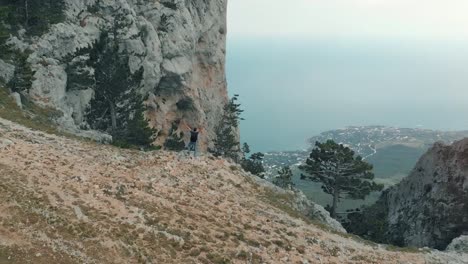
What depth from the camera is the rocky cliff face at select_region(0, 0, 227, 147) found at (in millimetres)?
55531

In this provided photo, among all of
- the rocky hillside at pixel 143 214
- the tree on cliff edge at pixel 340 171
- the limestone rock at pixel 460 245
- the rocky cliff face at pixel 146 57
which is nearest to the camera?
the rocky hillside at pixel 143 214

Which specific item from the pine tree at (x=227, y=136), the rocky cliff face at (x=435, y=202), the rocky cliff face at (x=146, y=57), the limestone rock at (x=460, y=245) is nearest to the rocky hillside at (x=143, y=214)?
the limestone rock at (x=460, y=245)

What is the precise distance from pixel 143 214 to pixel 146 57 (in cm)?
5598

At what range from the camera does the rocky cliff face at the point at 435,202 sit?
48594 millimetres

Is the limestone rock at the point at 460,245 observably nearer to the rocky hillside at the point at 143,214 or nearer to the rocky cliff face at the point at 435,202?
the rocky hillside at the point at 143,214

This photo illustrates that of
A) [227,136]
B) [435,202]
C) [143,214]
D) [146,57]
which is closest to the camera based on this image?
[143,214]

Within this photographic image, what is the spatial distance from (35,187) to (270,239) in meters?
13.5

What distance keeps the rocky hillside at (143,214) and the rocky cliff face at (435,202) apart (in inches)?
528

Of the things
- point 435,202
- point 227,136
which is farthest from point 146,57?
point 435,202

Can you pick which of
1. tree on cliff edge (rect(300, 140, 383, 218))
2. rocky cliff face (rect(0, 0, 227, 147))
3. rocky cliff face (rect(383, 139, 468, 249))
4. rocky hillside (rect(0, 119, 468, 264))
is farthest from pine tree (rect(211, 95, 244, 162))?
rocky hillside (rect(0, 119, 468, 264))

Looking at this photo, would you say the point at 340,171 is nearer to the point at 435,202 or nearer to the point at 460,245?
the point at 435,202

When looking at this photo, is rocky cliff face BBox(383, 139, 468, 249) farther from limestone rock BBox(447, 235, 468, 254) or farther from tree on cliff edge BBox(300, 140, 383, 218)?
limestone rock BBox(447, 235, 468, 254)

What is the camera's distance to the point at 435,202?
172ft

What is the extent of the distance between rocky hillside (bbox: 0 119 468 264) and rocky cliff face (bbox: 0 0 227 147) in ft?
53.2
